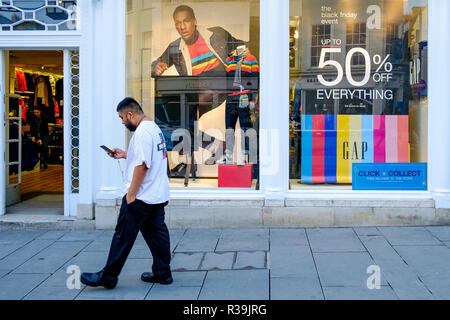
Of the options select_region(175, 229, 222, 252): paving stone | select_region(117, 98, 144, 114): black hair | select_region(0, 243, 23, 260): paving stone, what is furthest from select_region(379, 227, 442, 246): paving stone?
select_region(0, 243, 23, 260): paving stone

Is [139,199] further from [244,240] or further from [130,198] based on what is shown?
[244,240]

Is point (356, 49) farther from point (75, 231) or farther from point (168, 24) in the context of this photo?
point (75, 231)

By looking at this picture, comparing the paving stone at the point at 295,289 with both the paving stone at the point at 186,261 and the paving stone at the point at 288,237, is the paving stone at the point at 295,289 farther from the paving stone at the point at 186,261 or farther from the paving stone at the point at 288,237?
the paving stone at the point at 288,237

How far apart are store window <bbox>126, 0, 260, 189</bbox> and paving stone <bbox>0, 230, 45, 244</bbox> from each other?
2.20 meters

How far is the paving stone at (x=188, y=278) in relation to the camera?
5.41 m

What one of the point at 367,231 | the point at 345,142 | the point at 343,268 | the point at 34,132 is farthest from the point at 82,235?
the point at 34,132

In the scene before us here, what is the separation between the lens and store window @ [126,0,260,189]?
8.48 m

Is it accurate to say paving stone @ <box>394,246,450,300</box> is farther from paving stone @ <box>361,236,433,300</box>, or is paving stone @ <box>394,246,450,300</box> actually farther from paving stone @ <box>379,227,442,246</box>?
paving stone @ <box>379,227,442,246</box>

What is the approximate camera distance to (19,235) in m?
7.71

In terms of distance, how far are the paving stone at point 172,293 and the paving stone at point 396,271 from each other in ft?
6.37

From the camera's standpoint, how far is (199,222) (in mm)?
7855

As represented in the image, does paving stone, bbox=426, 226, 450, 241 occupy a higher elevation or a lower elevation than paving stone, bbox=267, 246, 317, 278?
higher
